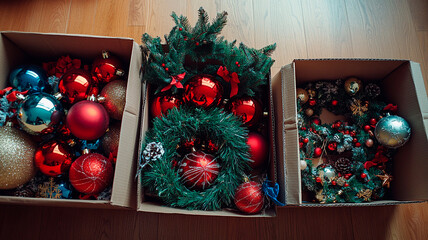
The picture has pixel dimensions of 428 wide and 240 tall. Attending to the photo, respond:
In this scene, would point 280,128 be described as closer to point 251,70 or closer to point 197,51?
point 251,70

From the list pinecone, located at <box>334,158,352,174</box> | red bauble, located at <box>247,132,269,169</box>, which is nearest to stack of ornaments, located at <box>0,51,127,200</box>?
red bauble, located at <box>247,132,269,169</box>

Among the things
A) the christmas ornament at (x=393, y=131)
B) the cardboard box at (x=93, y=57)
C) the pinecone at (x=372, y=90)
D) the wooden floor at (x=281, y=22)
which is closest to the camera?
the cardboard box at (x=93, y=57)

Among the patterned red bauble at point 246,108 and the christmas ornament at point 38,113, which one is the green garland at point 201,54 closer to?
the patterned red bauble at point 246,108

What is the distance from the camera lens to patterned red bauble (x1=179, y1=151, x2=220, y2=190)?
0.84 m

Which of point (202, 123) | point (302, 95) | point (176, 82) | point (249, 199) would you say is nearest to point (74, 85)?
point (176, 82)

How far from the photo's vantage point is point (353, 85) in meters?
0.97

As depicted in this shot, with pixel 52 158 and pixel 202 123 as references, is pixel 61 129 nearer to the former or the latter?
pixel 52 158

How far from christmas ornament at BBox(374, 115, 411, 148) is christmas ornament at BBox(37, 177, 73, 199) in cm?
107

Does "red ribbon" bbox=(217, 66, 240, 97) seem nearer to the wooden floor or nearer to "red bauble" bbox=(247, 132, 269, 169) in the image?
"red bauble" bbox=(247, 132, 269, 169)

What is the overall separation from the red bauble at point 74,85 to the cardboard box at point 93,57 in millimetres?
114

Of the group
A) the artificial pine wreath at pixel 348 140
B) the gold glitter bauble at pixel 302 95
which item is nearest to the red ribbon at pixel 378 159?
the artificial pine wreath at pixel 348 140

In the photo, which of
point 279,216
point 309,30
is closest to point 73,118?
point 279,216

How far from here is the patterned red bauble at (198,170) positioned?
0.84 metres

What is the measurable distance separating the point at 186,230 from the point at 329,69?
80 cm
